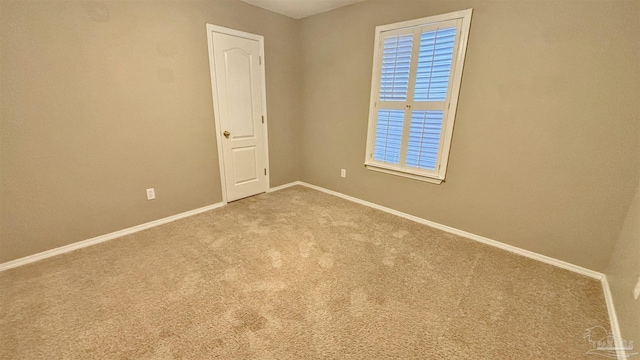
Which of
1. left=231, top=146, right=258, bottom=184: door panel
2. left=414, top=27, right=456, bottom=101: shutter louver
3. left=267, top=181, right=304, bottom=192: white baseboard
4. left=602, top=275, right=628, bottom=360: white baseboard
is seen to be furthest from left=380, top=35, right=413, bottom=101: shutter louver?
left=602, top=275, right=628, bottom=360: white baseboard

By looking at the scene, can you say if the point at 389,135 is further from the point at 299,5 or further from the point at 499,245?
the point at 299,5

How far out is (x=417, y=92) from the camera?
101 inches

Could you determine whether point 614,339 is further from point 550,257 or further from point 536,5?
point 536,5

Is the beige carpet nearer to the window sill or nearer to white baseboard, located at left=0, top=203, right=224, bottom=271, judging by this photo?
white baseboard, located at left=0, top=203, right=224, bottom=271

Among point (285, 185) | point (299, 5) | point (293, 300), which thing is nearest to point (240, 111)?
point (285, 185)

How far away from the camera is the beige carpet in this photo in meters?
1.37

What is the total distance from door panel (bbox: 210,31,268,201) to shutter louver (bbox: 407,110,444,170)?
197 centimetres

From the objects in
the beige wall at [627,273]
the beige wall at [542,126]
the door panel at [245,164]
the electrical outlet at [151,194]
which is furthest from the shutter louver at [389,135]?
the electrical outlet at [151,194]

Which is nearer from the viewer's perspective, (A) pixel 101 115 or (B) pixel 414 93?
(A) pixel 101 115

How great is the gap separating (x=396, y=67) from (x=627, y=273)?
2.38 meters

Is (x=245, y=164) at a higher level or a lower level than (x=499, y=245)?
higher

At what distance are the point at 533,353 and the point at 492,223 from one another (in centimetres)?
127

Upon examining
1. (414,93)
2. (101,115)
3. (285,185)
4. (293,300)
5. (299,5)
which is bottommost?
(293,300)

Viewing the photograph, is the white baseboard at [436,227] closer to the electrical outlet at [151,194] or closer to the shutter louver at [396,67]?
the electrical outlet at [151,194]
